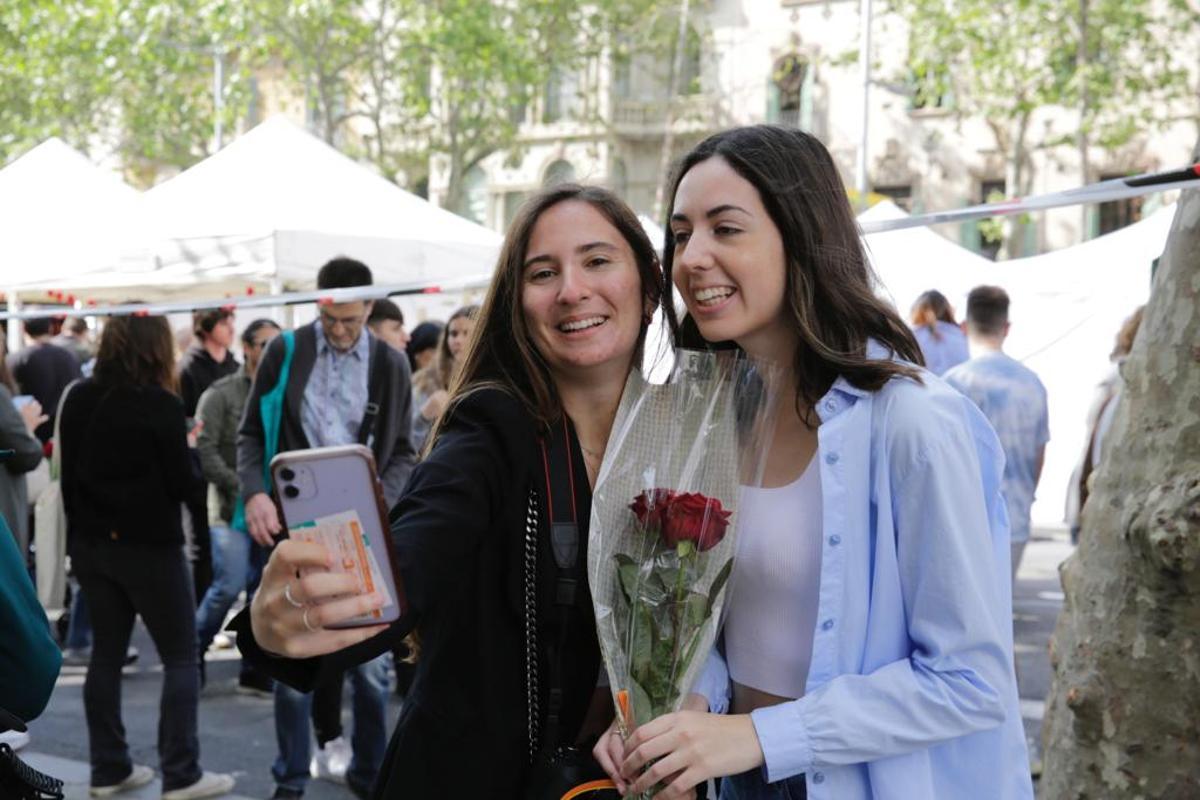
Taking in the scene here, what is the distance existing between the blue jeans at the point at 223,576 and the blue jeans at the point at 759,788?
18.8ft

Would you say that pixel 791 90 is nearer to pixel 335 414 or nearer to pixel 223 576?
pixel 223 576

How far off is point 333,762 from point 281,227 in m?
4.28

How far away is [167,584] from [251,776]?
41.0 inches

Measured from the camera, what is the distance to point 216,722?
7.05 m

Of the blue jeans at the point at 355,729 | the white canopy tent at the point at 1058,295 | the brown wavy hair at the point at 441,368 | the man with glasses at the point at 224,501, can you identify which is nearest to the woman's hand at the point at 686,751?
the blue jeans at the point at 355,729

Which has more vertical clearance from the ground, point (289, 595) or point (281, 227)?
point (281, 227)

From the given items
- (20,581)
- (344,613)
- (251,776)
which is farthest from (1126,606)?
(251,776)

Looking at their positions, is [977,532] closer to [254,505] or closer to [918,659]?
[918,659]

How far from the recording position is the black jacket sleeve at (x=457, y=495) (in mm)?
1966

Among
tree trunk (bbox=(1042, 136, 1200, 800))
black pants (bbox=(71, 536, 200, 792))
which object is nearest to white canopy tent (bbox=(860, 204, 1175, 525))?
black pants (bbox=(71, 536, 200, 792))

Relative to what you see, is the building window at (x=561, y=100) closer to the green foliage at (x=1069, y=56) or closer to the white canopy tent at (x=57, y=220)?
the green foliage at (x=1069, y=56)

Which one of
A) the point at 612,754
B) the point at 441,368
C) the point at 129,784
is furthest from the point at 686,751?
the point at 441,368

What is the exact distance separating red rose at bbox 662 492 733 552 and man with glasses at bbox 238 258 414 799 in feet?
12.5

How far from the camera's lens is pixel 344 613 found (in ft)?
5.09
